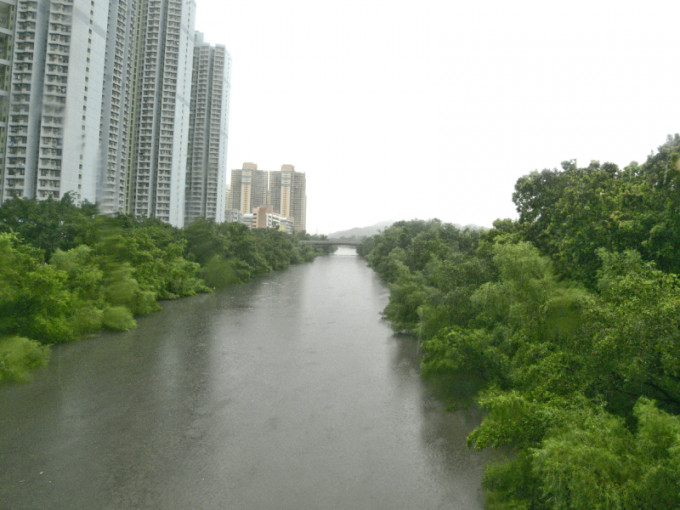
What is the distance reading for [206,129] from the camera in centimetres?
475

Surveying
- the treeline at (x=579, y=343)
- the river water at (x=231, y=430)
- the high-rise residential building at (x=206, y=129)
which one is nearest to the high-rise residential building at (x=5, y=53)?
the high-rise residential building at (x=206, y=129)

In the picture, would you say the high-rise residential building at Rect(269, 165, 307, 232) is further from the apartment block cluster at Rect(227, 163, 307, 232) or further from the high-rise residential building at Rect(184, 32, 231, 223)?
the high-rise residential building at Rect(184, 32, 231, 223)

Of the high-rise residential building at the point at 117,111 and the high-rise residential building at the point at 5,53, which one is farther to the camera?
the high-rise residential building at the point at 5,53

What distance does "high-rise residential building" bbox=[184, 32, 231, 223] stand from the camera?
4.15 meters

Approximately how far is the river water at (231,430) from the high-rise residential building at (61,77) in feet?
10.3

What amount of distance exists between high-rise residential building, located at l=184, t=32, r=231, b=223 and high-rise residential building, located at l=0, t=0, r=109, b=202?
1208 mm

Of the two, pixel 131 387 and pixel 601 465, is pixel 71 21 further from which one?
pixel 131 387

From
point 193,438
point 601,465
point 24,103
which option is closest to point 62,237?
point 193,438

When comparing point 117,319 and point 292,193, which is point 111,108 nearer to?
point 117,319

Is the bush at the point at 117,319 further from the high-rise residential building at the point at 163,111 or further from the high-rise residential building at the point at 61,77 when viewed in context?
the high-rise residential building at the point at 61,77

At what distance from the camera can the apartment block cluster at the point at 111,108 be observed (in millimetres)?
2051

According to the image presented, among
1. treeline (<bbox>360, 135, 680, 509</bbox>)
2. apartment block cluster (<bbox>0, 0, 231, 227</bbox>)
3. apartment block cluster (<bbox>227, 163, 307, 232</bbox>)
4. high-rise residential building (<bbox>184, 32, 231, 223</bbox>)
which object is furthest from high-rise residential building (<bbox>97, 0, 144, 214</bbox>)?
apartment block cluster (<bbox>227, 163, 307, 232</bbox>)

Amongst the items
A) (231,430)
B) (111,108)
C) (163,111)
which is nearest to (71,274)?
(231,430)

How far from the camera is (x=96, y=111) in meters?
2.12
